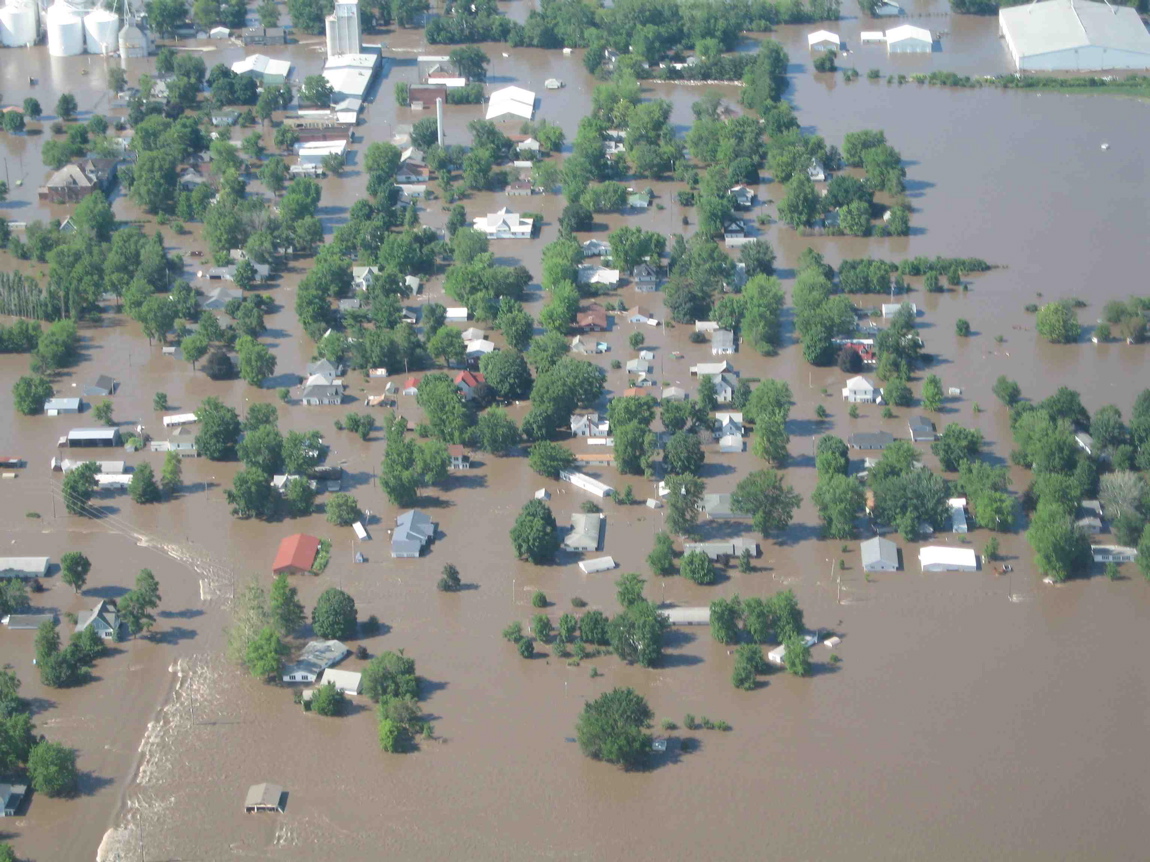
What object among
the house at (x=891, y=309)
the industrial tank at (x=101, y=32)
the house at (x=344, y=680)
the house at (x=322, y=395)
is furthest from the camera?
the industrial tank at (x=101, y=32)

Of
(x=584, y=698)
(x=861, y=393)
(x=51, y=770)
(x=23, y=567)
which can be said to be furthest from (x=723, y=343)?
(x=51, y=770)

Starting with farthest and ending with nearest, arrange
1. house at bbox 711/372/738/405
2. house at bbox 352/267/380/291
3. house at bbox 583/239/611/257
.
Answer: house at bbox 583/239/611/257, house at bbox 352/267/380/291, house at bbox 711/372/738/405

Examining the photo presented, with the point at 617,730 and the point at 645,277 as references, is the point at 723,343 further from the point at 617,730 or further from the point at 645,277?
the point at 617,730

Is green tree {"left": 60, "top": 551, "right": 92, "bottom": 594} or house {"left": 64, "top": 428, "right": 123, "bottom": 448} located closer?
green tree {"left": 60, "top": 551, "right": 92, "bottom": 594}

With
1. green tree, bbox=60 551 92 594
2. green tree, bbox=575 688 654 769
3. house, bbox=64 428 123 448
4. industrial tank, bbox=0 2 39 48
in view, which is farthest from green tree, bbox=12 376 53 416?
industrial tank, bbox=0 2 39 48

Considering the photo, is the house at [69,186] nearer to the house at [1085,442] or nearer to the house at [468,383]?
the house at [468,383]

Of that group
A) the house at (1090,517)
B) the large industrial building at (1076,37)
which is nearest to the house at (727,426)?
the house at (1090,517)

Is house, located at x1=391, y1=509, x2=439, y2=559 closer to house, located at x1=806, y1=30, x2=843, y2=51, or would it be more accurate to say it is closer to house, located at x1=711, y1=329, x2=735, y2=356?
house, located at x1=711, y1=329, x2=735, y2=356

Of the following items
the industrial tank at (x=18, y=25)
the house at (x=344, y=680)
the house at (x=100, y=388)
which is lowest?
the house at (x=344, y=680)
